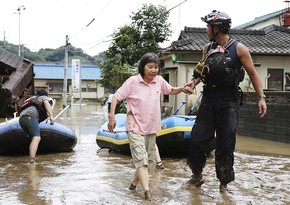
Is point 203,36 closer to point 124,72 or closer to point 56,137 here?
point 124,72

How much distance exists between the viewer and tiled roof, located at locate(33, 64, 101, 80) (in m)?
54.1

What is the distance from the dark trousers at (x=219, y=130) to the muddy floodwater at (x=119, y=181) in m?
0.35

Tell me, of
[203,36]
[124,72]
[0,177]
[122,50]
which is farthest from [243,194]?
[122,50]

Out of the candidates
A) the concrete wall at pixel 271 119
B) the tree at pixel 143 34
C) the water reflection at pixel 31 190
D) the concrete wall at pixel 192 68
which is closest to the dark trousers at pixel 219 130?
the water reflection at pixel 31 190

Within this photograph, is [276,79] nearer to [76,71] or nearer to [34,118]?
[34,118]

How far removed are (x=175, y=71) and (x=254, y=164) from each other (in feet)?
37.1

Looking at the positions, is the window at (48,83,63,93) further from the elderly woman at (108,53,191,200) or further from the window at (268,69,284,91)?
the elderly woman at (108,53,191,200)

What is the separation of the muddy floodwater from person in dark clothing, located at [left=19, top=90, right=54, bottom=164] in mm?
368

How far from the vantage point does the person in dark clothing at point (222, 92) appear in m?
4.84

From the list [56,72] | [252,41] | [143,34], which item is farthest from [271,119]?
[56,72]

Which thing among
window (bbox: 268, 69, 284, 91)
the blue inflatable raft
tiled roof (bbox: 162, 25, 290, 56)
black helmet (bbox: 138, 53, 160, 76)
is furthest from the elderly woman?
window (bbox: 268, 69, 284, 91)

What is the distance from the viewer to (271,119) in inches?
478

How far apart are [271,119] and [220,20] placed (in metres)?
7.85

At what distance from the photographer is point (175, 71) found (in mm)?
18797
